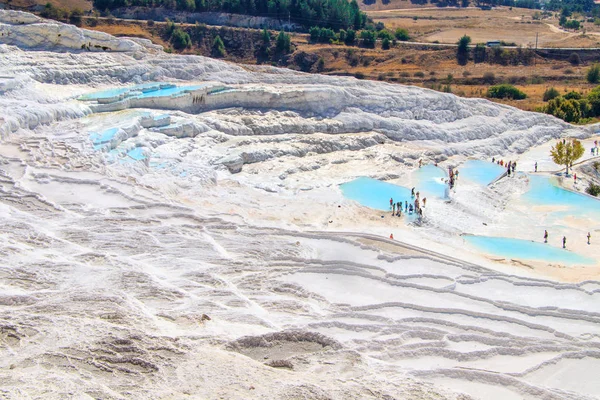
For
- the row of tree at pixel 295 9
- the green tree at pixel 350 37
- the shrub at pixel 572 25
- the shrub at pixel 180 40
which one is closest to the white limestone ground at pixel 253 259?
the shrub at pixel 180 40

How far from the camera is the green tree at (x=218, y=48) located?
5106 centimetres

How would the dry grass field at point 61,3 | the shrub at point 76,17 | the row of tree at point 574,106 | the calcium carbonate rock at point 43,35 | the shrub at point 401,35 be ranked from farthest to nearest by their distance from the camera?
the shrub at point 401,35 → the dry grass field at point 61,3 → the shrub at point 76,17 → the row of tree at point 574,106 → the calcium carbonate rock at point 43,35

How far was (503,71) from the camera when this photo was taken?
167 ft

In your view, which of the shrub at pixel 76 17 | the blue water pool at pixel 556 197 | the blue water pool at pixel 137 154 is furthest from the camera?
the shrub at pixel 76 17

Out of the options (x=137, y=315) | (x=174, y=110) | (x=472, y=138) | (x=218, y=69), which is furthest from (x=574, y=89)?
(x=137, y=315)

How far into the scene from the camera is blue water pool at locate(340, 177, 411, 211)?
23.9m

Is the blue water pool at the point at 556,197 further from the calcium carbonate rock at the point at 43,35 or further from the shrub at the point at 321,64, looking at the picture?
the shrub at the point at 321,64

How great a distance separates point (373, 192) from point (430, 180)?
3048 mm

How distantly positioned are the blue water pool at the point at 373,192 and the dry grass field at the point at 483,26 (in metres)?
38.1

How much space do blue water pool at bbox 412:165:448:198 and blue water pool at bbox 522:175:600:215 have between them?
123 inches

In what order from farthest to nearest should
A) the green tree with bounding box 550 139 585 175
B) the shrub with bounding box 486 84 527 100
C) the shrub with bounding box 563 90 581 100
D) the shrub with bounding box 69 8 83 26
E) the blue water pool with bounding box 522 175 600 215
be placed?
the shrub with bounding box 69 8 83 26 → the shrub with bounding box 486 84 527 100 → the shrub with bounding box 563 90 581 100 → the green tree with bounding box 550 139 585 175 → the blue water pool with bounding box 522 175 600 215

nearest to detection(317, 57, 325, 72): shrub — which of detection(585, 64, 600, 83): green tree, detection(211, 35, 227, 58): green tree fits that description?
detection(211, 35, 227, 58): green tree

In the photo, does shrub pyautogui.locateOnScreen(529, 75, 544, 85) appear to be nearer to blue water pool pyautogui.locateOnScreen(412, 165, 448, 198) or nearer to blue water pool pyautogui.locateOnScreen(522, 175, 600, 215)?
blue water pool pyautogui.locateOnScreen(522, 175, 600, 215)

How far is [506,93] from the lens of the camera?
142 feet
